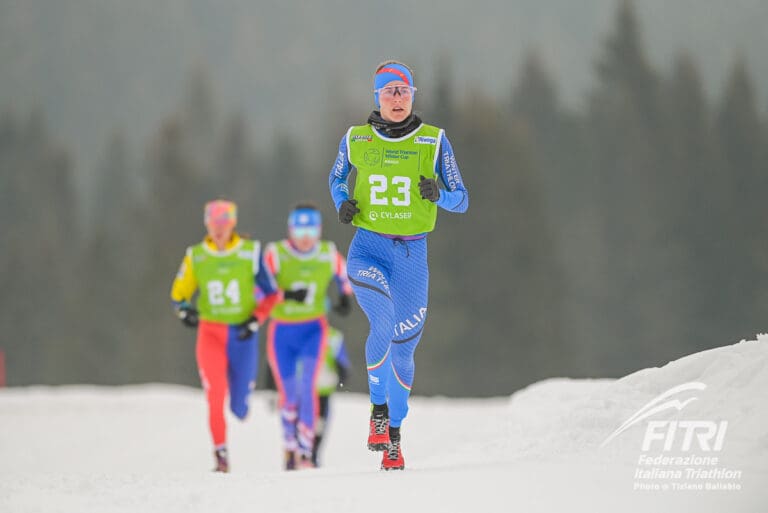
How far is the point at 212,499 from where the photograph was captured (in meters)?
5.44

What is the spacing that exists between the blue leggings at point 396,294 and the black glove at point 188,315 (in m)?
3.49

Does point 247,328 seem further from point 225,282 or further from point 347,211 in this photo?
point 347,211

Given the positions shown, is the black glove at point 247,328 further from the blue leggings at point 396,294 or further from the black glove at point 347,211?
the black glove at point 347,211

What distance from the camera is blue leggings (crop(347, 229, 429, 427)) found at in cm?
671

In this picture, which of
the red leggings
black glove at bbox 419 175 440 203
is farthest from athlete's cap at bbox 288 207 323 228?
black glove at bbox 419 175 440 203

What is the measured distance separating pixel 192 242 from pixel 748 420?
39.2 meters

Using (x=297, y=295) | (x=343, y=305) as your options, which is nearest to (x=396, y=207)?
(x=297, y=295)

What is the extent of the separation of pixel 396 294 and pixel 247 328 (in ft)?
11.5

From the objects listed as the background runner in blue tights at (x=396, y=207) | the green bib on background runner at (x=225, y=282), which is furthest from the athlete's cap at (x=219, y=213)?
the background runner in blue tights at (x=396, y=207)

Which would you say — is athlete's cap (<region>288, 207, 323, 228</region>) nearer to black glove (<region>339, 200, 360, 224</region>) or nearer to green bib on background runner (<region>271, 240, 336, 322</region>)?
green bib on background runner (<region>271, 240, 336, 322</region>)

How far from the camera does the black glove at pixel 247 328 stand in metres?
9.98

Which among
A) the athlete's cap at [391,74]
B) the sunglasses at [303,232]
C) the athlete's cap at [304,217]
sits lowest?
the sunglasses at [303,232]

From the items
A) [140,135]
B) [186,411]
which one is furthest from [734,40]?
[140,135]

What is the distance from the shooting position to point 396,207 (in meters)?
6.79
